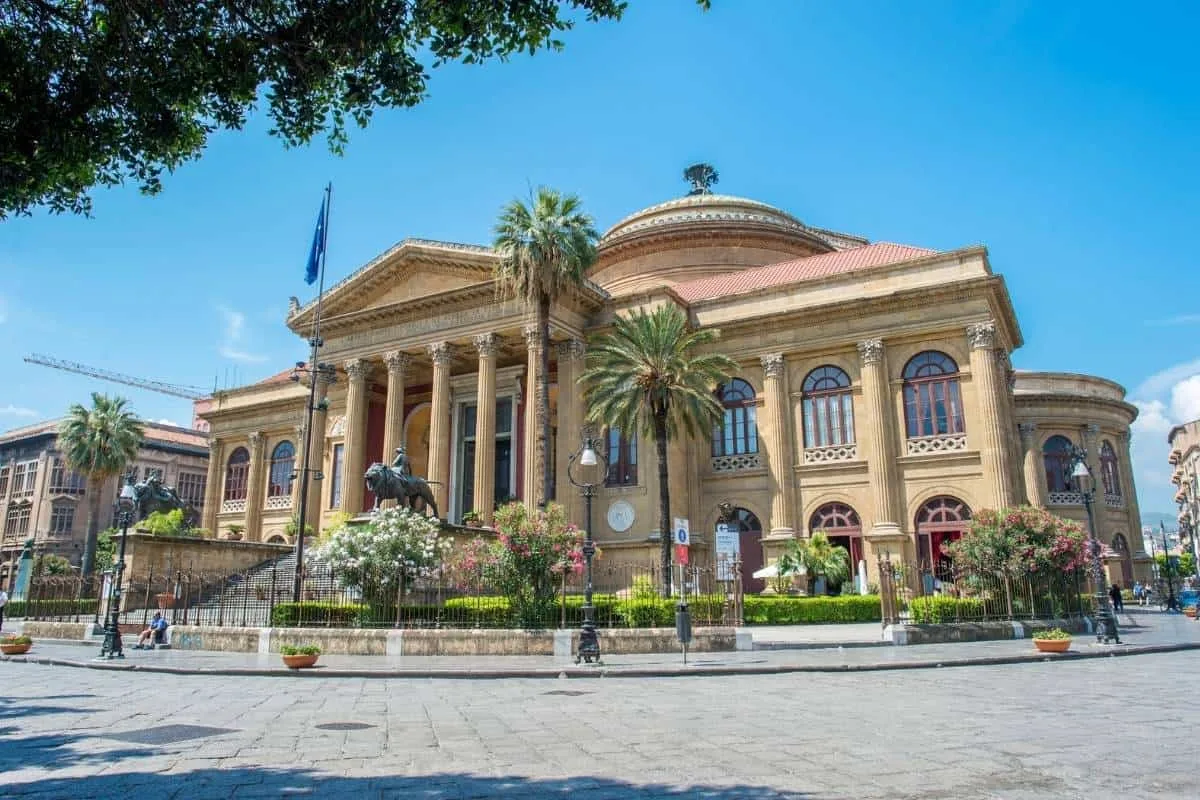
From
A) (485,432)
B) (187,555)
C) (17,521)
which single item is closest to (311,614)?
(187,555)

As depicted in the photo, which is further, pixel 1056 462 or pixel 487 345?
pixel 1056 462

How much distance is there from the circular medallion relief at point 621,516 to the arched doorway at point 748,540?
409 cm

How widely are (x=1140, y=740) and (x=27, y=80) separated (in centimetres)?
1102

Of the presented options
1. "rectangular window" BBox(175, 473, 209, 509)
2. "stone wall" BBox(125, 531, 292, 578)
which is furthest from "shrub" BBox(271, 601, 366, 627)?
"rectangular window" BBox(175, 473, 209, 509)

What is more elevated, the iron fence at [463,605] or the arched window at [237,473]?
the arched window at [237,473]

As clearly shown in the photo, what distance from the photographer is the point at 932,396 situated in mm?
32938

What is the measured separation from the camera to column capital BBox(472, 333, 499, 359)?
35.3 metres

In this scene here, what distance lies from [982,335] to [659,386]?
12481mm

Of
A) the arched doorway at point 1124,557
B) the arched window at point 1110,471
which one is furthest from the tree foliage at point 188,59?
the arched doorway at point 1124,557

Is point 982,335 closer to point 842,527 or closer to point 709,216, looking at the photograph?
point 842,527

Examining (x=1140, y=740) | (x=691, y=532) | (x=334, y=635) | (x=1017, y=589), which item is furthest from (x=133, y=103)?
(x=691, y=532)

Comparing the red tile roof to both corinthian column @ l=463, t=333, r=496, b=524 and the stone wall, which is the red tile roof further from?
the stone wall

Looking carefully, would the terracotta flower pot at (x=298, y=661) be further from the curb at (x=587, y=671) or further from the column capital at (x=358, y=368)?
the column capital at (x=358, y=368)

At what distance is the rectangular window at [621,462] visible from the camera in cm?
3550
